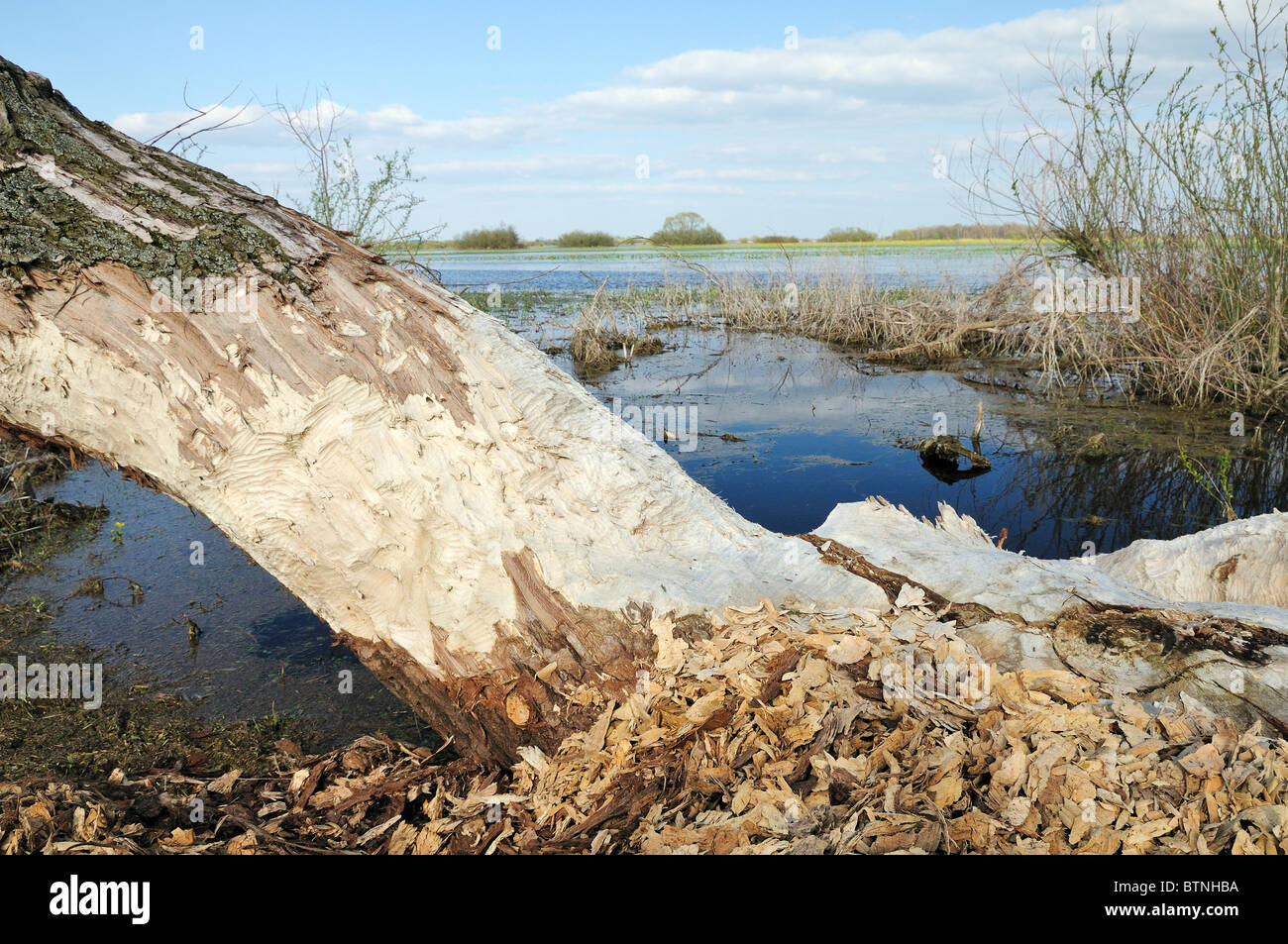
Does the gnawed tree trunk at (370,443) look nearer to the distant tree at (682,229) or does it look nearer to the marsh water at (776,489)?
the marsh water at (776,489)

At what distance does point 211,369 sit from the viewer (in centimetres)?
226

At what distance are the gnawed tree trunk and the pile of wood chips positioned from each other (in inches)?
7.0

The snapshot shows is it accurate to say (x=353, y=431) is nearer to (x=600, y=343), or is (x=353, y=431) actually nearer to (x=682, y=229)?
(x=600, y=343)

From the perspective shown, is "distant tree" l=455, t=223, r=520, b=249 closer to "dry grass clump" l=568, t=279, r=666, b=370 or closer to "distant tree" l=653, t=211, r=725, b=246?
"distant tree" l=653, t=211, r=725, b=246

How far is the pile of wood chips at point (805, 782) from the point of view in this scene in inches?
72.7

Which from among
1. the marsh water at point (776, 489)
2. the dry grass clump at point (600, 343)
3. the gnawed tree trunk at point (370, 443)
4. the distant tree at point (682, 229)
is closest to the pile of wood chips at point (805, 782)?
the gnawed tree trunk at point (370, 443)

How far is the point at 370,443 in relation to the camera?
235 centimetres

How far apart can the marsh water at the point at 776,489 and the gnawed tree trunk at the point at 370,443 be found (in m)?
1.33

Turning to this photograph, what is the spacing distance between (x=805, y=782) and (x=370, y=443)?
1600 millimetres

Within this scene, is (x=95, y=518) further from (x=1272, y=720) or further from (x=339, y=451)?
(x=1272, y=720)

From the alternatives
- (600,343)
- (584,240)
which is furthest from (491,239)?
(600,343)

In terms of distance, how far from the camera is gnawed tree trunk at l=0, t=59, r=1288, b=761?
85.7 inches

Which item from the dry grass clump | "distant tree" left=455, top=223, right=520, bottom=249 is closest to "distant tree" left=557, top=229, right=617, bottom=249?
"distant tree" left=455, top=223, right=520, bottom=249

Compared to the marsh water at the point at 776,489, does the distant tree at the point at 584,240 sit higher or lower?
higher
